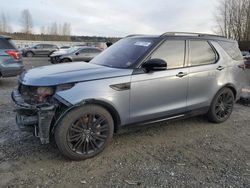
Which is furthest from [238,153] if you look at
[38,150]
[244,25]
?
[244,25]

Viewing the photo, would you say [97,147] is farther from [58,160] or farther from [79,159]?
[58,160]

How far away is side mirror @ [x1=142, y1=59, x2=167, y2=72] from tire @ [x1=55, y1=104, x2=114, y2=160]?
0.90 m

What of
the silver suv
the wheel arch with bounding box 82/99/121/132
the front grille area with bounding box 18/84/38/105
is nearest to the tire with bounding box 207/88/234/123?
the silver suv

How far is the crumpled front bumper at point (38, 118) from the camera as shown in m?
3.07

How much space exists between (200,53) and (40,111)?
2.92 metres

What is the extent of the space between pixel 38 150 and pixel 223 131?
10.6 feet

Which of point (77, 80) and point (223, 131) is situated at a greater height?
point (77, 80)

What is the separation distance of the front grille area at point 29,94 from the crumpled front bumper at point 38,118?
0.28 ft

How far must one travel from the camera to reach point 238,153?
3693mm

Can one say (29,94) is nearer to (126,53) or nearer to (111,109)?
(111,109)

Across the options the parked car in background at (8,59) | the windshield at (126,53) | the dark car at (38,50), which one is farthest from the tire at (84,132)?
the dark car at (38,50)

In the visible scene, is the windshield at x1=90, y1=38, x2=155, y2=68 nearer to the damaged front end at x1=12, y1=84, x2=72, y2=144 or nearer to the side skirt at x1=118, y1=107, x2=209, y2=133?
the side skirt at x1=118, y1=107, x2=209, y2=133

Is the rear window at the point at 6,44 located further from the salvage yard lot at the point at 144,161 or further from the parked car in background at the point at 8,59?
the salvage yard lot at the point at 144,161

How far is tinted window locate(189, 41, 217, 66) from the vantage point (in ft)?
14.1
